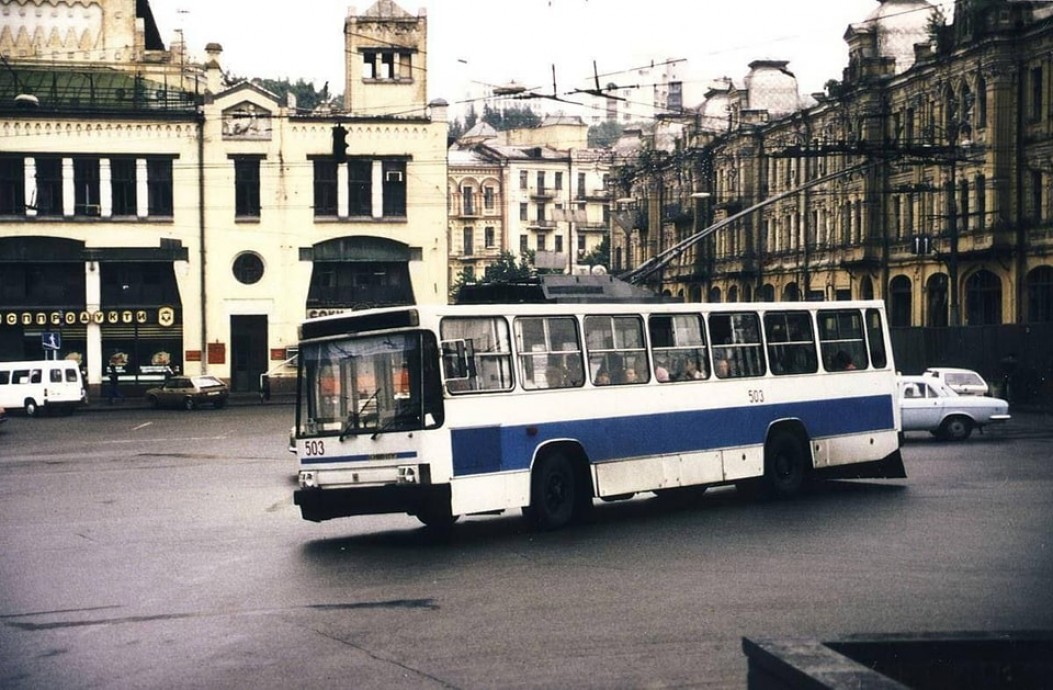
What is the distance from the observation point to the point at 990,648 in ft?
19.8

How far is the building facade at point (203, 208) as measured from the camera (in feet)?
194

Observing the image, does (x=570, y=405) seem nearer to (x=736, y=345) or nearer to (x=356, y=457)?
(x=356, y=457)

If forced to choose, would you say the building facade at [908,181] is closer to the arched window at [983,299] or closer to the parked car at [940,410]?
the arched window at [983,299]

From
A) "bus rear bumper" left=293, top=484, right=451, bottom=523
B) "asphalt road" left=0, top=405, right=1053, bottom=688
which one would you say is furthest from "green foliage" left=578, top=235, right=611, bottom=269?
"bus rear bumper" left=293, top=484, right=451, bottom=523

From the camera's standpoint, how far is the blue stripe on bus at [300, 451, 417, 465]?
15.2 metres

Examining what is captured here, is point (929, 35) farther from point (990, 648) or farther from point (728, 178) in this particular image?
point (990, 648)

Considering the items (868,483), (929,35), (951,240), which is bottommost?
(868,483)

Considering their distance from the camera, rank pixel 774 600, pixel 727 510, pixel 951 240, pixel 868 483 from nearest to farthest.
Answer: pixel 774 600, pixel 727 510, pixel 868 483, pixel 951 240

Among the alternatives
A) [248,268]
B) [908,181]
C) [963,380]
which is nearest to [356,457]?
[963,380]

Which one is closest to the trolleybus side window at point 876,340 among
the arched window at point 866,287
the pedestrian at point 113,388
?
the arched window at point 866,287

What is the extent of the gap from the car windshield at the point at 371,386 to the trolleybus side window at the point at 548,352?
1.44m

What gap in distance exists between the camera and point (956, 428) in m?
32.6

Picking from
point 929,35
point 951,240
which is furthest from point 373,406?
point 929,35

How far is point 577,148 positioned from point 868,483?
10336 centimetres
